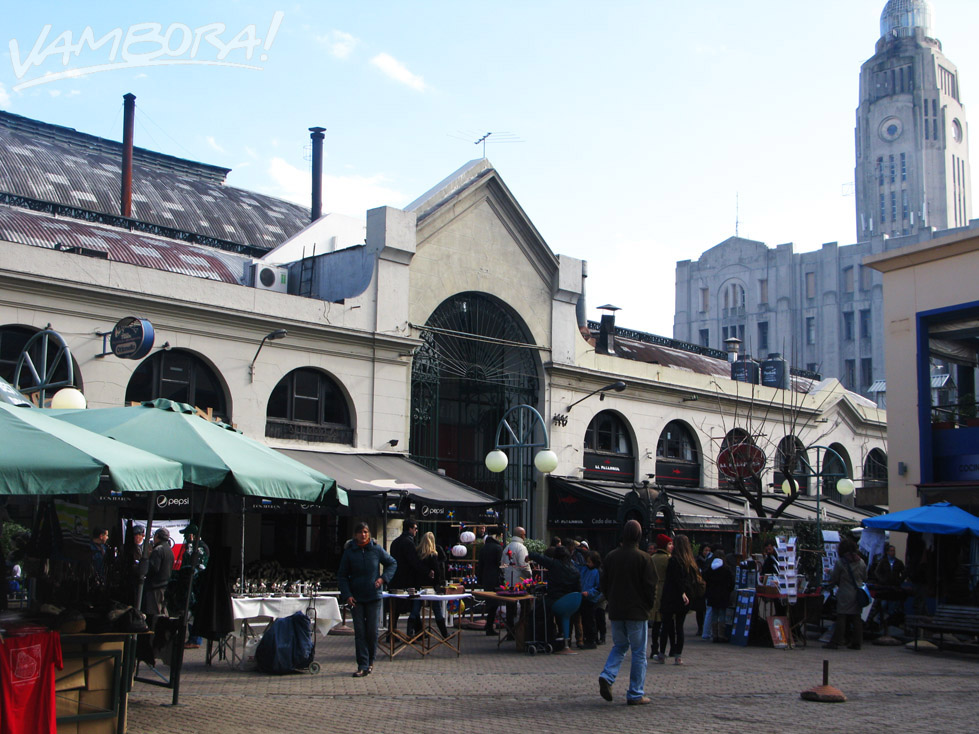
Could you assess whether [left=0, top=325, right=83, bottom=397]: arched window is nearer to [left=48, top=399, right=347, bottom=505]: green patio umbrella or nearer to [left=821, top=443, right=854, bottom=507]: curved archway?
[left=48, top=399, right=347, bottom=505]: green patio umbrella

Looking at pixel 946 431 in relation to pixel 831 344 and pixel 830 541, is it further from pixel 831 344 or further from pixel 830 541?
pixel 831 344

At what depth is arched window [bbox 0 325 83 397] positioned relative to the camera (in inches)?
712

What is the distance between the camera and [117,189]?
3338 centimetres

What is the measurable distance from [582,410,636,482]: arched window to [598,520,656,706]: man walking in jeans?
17637 millimetres

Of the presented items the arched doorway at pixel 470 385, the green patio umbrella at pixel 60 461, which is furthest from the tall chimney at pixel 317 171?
the green patio umbrella at pixel 60 461

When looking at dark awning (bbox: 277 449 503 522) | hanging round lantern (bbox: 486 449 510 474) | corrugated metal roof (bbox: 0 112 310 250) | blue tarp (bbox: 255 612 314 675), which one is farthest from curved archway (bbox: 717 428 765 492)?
blue tarp (bbox: 255 612 314 675)

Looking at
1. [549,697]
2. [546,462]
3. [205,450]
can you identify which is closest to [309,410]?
[546,462]

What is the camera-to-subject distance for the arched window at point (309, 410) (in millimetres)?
21891

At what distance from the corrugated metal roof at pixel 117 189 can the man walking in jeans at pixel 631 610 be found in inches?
964

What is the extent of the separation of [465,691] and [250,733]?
3059 mm

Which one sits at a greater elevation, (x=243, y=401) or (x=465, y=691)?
(x=243, y=401)

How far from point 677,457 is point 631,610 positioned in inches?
846

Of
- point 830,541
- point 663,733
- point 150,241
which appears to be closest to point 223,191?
point 150,241

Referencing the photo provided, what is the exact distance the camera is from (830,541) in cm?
2044
